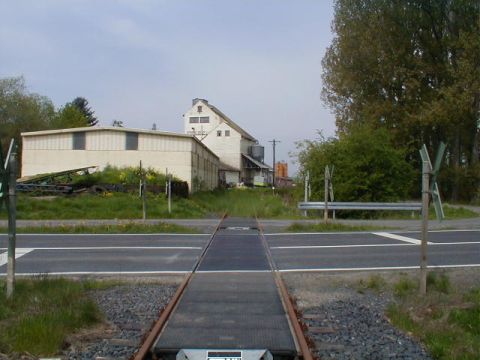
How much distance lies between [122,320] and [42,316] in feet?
3.42

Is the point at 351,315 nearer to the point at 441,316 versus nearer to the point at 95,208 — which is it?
the point at 441,316

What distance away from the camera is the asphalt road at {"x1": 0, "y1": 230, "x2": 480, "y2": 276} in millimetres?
12812

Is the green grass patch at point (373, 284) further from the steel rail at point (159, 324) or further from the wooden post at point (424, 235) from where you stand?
the steel rail at point (159, 324)

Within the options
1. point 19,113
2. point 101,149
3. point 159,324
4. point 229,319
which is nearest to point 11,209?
point 159,324

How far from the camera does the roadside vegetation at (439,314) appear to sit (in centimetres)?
645

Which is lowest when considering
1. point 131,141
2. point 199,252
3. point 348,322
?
point 348,322

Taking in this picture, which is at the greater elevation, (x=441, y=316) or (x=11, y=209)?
(x=11, y=209)

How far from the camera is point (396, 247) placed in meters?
16.1

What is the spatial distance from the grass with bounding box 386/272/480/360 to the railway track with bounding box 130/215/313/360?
1.34 metres

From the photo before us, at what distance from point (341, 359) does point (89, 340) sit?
273 centimetres

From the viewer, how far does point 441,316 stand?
7816 mm

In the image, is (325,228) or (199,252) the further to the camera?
(325,228)

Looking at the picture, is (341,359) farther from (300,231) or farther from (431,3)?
(431,3)

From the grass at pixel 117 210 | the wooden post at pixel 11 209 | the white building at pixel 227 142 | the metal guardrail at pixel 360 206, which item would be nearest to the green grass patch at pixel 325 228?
the metal guardrail at pixel 360 206
